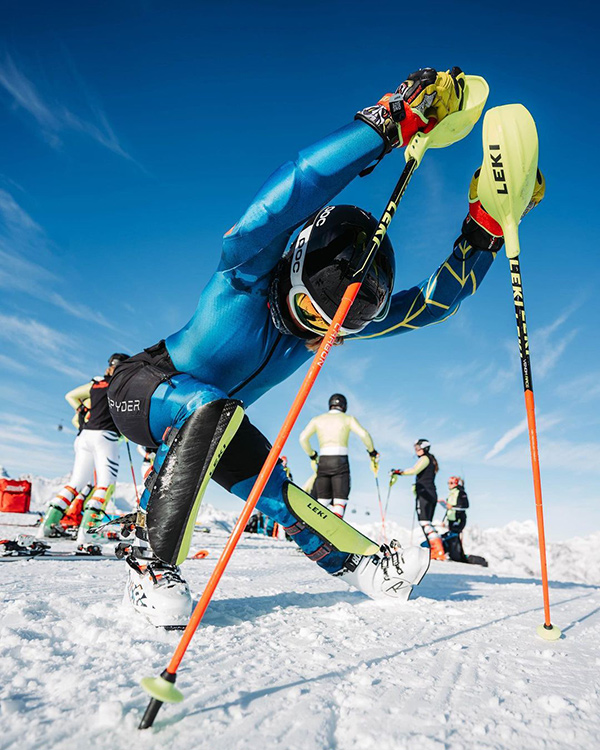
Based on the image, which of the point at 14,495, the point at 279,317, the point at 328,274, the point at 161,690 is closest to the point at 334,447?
the point at 279,317

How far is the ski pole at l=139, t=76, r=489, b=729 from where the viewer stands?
35.4 inches

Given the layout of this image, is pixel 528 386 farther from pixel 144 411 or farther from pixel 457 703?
pixel 144 411

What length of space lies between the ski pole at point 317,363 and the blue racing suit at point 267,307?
0.76 ft

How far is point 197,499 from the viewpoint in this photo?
1.58 meters

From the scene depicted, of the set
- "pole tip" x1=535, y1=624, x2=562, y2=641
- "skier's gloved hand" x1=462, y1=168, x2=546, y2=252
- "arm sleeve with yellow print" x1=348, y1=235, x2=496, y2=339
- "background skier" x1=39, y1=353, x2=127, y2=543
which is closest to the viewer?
"pole tip" x1=535, y1=624, x2=562, y2=641

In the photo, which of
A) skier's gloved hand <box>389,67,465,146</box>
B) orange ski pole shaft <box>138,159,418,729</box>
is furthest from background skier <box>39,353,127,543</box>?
skier's gloved hand <box>389,67,465,146</box>

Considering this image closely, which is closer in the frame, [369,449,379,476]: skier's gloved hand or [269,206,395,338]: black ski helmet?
[269,206,395,338]: black ski helmet

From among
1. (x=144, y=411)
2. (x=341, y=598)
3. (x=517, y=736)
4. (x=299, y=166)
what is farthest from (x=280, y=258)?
(x=341, y=598)

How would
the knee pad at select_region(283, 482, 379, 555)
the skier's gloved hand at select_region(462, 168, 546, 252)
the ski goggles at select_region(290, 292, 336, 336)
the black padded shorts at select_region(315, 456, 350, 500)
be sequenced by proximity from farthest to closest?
the black padded shorts at select_region(315, 456, 350, 500), the skier's gloved hand at select_region(462, 168, 546, 252), the knee pad at select_region(283, 482, 379, 555), the ski goggles at select_region(290, 292, 336, 336)

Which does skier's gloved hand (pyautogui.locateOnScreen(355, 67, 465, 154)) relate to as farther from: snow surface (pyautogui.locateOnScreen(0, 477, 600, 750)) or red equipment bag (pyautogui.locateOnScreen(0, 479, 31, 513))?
red equipment bag (pyautogui.locateOnScreen(0, 479, 31, 513))

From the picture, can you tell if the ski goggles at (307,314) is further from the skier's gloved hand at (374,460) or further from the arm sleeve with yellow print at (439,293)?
the skier's gloved hand at (374,460)

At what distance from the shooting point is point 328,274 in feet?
6.20

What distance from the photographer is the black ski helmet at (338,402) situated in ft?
24.2

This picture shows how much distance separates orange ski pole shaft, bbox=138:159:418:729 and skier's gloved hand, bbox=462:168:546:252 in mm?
616
